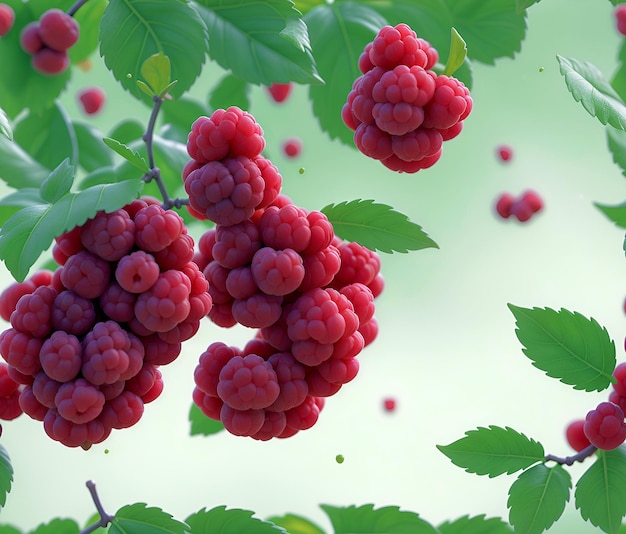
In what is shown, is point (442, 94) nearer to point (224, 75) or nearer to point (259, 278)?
point (259, 278)

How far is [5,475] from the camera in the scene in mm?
662

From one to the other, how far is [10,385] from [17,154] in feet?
1.08

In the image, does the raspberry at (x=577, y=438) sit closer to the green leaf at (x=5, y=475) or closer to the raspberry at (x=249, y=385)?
the raspberry at (x=249, y=385)

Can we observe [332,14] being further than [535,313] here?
Yes

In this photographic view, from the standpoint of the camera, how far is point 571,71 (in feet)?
2.10

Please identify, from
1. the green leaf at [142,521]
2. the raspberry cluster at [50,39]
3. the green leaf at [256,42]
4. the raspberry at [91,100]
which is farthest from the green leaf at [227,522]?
the raspberry at [91,100]

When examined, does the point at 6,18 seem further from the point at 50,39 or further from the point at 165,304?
the point at 165,304

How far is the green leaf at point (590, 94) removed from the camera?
62cm

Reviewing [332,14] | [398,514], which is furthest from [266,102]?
[398,514]

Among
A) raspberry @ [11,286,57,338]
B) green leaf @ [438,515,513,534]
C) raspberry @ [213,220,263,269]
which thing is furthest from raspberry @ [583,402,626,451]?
raspberry @ [11,286,57,338]

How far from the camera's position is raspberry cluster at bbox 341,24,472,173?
560mm

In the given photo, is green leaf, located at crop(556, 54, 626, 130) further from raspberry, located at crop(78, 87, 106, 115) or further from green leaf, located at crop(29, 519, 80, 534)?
raspberry, located at crop(78, 87, 106, 115)

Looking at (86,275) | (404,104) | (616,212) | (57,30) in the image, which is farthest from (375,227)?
(57,30)

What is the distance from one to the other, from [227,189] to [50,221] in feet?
0.38
